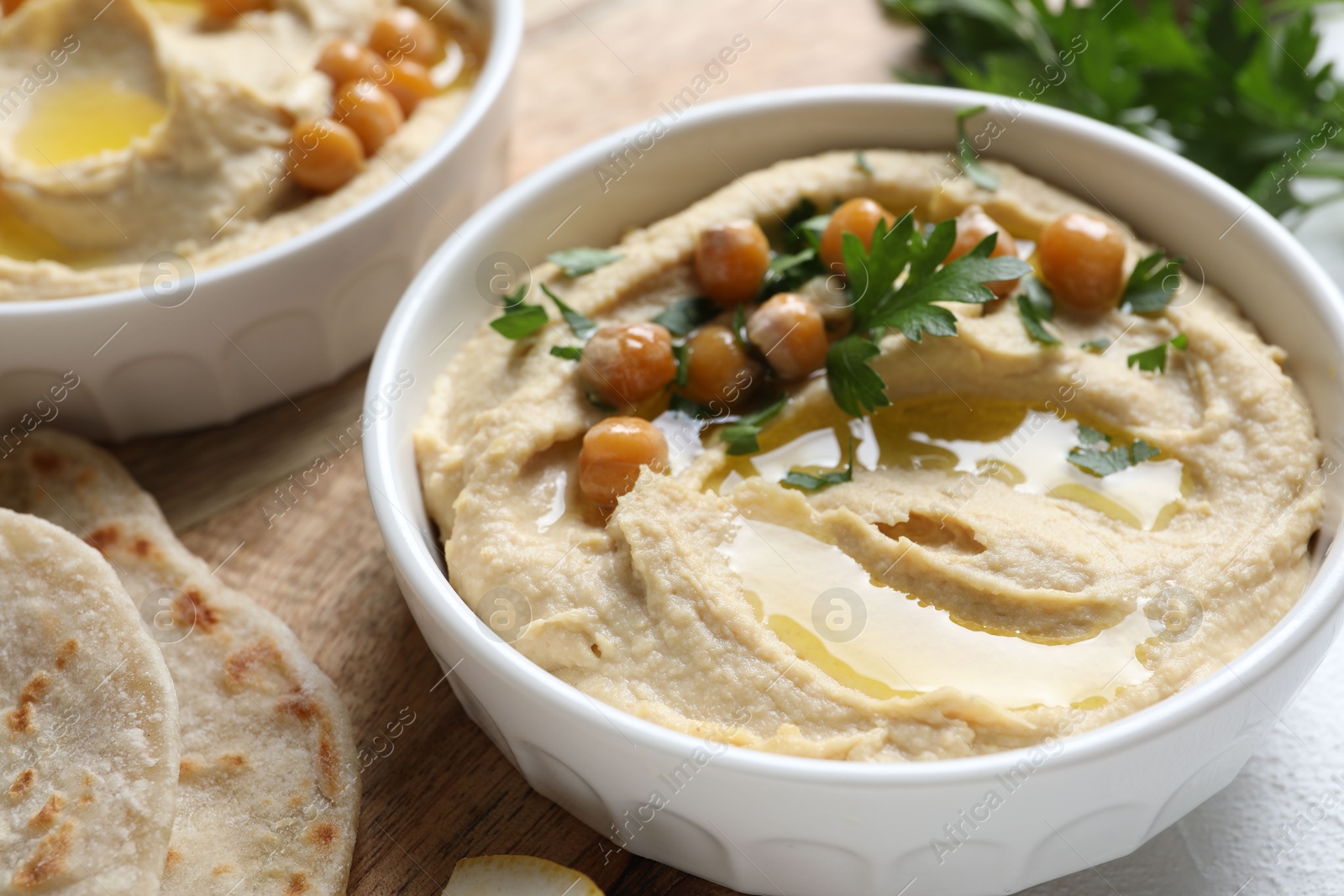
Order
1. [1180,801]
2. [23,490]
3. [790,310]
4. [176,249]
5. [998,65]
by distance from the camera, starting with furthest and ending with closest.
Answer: [998,65], [176,249], [23,490], [790,310], [1180,801]

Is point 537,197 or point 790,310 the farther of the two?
point 537,197

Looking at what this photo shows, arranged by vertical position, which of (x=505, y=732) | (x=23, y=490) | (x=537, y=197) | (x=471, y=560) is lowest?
(x=23, y=490)

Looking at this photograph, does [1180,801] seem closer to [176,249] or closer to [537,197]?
[537,197]

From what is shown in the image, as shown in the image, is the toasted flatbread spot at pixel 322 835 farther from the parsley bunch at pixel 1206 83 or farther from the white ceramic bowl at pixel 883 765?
the parsley bunch at pixel 1206 83

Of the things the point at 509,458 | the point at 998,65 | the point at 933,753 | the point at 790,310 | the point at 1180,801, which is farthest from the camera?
the point at 998,65

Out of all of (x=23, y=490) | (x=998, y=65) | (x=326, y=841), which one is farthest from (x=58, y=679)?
(x=998, y=65)

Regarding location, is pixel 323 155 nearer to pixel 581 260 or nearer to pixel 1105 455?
pixel 581 260

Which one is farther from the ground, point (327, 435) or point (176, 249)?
point (176, 249)
